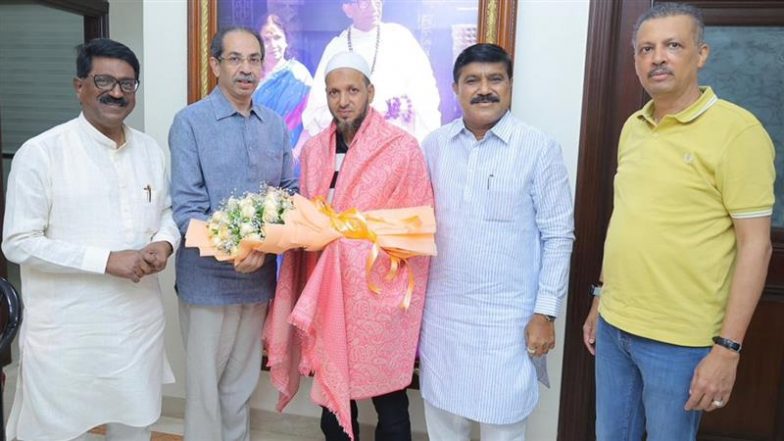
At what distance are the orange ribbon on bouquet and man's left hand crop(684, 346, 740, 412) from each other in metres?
0.85

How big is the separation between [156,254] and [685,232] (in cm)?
152

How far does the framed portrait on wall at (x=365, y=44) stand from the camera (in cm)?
239

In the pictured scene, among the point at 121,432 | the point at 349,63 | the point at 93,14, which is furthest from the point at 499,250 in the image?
the point at 93,14

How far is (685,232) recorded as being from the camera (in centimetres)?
149

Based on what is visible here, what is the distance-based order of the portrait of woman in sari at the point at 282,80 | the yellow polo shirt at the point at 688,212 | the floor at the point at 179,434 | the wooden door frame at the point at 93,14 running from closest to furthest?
the yellow polo shirt at the point at 688,212
the portrait of woman in sari at the point at 282,80
the floor at the point at 179,434
the wooden door frame at the point at 93,14

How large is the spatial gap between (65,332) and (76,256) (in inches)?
10.1

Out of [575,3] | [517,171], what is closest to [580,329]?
[517,171]

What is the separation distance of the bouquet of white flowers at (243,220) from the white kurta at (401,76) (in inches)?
30.6

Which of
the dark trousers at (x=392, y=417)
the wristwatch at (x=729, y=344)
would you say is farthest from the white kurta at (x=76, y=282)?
the wristwatch at (x=729, y=344)

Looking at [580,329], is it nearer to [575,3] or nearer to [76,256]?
[575,3]

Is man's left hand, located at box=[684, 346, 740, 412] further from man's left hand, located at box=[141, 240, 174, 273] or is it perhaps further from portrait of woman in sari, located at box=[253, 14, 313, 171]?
portrait of woman in sari, located at box=[253, 14, 313, 171]

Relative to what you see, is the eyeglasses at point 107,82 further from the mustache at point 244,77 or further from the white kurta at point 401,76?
the white kurta at point 401,76

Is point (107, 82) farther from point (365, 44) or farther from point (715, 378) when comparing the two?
point (715, 378)

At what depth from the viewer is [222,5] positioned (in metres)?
2.62
